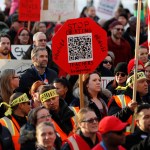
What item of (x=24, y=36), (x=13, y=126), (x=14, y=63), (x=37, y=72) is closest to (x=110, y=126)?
(x=13, y=126)

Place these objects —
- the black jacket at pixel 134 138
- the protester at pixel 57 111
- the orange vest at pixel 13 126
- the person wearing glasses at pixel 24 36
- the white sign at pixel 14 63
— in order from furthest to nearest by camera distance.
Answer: the person wearing glasses at pixel 24 36 → the white sign at pixel 14 63 → the protester at pixel 57 111 → the orange vest at pixel 13 126 → the black jacket at pixel 134 138

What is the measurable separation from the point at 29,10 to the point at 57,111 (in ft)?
23.4

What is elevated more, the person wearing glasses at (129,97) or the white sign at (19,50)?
the white sign at (19,50)

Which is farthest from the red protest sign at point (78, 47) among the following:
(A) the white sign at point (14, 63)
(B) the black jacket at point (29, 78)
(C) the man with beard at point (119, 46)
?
(C) the man with beard at point (119, 46)

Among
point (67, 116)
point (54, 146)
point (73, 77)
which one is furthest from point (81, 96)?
point (73, 77)

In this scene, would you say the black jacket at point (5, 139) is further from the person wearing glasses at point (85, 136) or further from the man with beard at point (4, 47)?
the man with beard at point (4, 47)

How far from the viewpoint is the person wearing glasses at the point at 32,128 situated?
11.5m

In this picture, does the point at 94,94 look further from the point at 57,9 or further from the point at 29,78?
the point at 57,9

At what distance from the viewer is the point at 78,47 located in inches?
535

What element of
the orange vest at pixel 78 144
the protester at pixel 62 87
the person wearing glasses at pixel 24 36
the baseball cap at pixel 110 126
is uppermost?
the person wearing glasses at pixel 24 36

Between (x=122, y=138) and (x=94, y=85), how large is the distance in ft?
10.3

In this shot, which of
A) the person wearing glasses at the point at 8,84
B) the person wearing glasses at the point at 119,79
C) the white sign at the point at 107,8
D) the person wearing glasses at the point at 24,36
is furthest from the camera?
the white sign at the point at 107,8

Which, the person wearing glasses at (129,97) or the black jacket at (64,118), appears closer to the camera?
the black jacket at (64,118)

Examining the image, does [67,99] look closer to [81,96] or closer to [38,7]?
[81,96]
